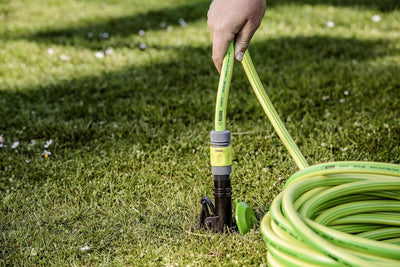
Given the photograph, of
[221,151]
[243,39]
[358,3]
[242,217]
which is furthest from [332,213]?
[358,3]

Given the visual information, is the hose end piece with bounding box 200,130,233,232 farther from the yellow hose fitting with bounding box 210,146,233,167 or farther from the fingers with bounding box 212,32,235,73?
the fingers with bounding box 212,32,235,73

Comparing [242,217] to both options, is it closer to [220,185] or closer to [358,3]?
[220,185]

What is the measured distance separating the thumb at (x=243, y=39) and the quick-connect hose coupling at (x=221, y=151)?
326 millimetres

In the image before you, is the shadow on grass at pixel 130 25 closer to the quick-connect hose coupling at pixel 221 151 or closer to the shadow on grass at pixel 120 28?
the shadow on grass at pixel 120 28

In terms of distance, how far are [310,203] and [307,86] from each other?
219 centimetres

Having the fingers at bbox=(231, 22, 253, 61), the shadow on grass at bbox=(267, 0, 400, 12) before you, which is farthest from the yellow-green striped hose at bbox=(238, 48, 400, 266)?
the shadow on grass at bbox=(267, 0, 400, 12)

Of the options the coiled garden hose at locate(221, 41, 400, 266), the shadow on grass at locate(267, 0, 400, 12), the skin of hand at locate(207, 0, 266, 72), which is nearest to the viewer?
the coiled garden hose at locate(221, 41, 400, 266)

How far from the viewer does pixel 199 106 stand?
3.56m

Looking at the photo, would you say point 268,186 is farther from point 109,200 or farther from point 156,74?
point 156,74

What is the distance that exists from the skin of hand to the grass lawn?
83 cm

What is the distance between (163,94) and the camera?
381cm

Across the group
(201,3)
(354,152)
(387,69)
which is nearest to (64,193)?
(354,152)

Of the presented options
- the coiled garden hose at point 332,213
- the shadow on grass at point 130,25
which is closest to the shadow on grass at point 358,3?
the shadow on grass at point 130,25

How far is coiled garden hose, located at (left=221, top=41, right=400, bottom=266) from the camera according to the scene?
4.71ft
